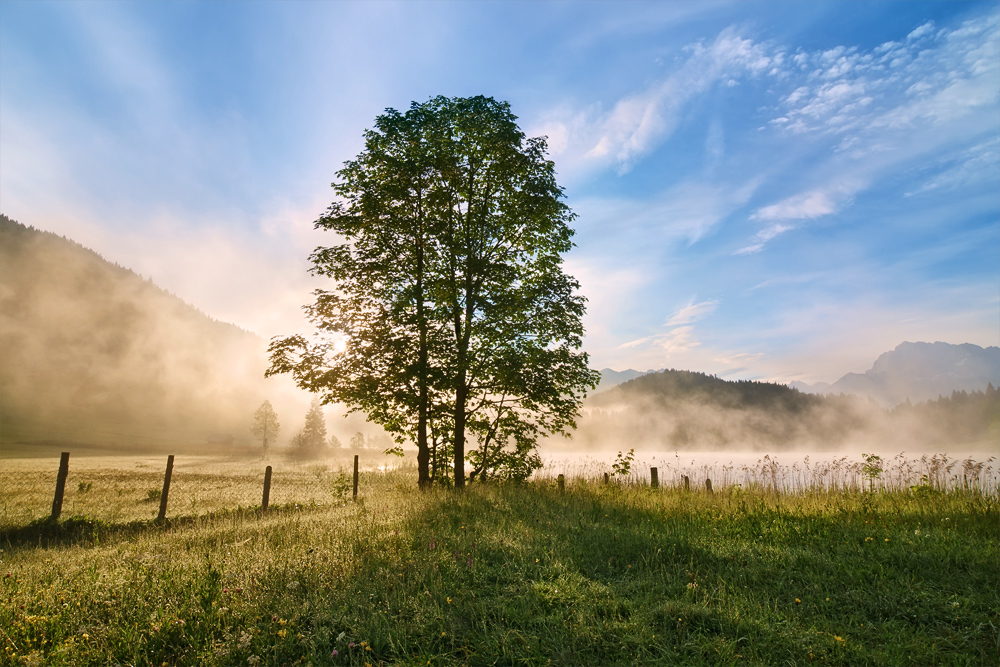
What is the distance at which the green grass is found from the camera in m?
4.77

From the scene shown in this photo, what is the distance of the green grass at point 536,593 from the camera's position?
477cm

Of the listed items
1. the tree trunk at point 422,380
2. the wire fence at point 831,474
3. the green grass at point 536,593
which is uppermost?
the tree trunk at point 422,380

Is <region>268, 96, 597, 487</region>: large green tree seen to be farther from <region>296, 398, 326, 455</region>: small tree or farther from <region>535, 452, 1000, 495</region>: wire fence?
<region>296, 398, 326, 455</region>: small tree

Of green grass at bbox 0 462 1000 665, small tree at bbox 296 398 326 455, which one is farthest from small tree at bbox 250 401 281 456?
green grass at bbox 0 462 1000 665

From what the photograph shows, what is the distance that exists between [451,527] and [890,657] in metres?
6.91

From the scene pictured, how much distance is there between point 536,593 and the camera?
5.87 m

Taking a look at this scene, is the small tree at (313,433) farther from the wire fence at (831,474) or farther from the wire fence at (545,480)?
the wire fence at (831,474)

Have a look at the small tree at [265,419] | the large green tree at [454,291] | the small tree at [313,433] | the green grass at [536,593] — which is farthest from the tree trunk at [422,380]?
the small tree at [265,419]

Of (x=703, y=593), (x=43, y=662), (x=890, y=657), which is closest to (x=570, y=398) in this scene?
(x=703, y=593)

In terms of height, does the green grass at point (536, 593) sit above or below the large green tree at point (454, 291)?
below

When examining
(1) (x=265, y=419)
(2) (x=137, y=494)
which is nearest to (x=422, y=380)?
(2) (x=137, y=494)

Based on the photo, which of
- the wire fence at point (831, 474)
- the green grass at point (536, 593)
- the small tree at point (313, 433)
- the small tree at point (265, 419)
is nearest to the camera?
the green grass at point (536, 593)

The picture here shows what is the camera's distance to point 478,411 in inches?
707

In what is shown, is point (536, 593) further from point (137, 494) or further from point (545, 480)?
point (137, 494)
